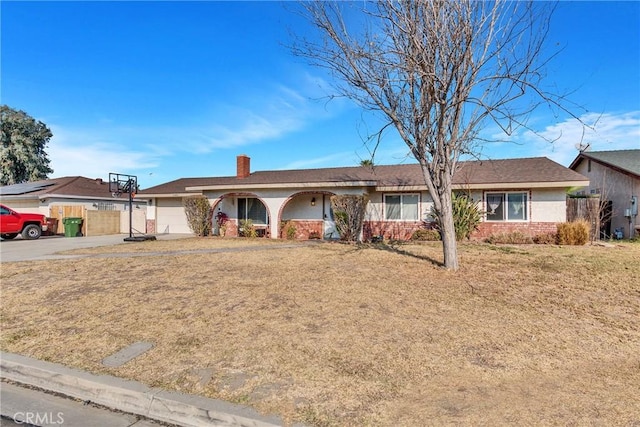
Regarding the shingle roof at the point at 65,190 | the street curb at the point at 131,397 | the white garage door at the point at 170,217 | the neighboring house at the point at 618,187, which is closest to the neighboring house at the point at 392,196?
the white garage door at the point at 170,217

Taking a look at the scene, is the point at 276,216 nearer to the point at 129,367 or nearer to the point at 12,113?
the point at 129,367

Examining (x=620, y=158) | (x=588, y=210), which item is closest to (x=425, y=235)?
(x=588, y=210)

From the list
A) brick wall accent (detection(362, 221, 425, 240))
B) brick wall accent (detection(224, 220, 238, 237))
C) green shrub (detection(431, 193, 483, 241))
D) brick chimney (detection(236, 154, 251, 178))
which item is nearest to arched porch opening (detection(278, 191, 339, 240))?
brick wall accent (detection(362, 221, 425, 240))

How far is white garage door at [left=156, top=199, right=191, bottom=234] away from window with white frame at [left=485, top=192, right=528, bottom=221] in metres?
16.4

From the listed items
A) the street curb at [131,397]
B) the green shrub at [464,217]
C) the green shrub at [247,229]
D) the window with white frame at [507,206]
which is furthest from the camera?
the green shrub at [247,229]

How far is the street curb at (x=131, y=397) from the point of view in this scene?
111 inches

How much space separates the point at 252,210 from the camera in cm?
1808

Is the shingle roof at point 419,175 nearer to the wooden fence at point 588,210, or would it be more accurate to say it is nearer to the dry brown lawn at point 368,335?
the wooden fence at point 588,210

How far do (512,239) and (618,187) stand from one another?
A: 8.10 m

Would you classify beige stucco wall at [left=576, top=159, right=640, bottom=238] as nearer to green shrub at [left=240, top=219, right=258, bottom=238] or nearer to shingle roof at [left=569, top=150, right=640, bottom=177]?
shingle roof at [left=569, top=150, right=640, bottom=177]

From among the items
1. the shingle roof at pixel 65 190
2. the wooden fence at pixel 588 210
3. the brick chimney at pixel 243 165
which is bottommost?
the wooden fence at pixel 588 210

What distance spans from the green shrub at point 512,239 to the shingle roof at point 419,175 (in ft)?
6.43

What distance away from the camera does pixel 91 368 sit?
369 centimetres

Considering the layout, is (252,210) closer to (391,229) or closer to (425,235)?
(391,229)
